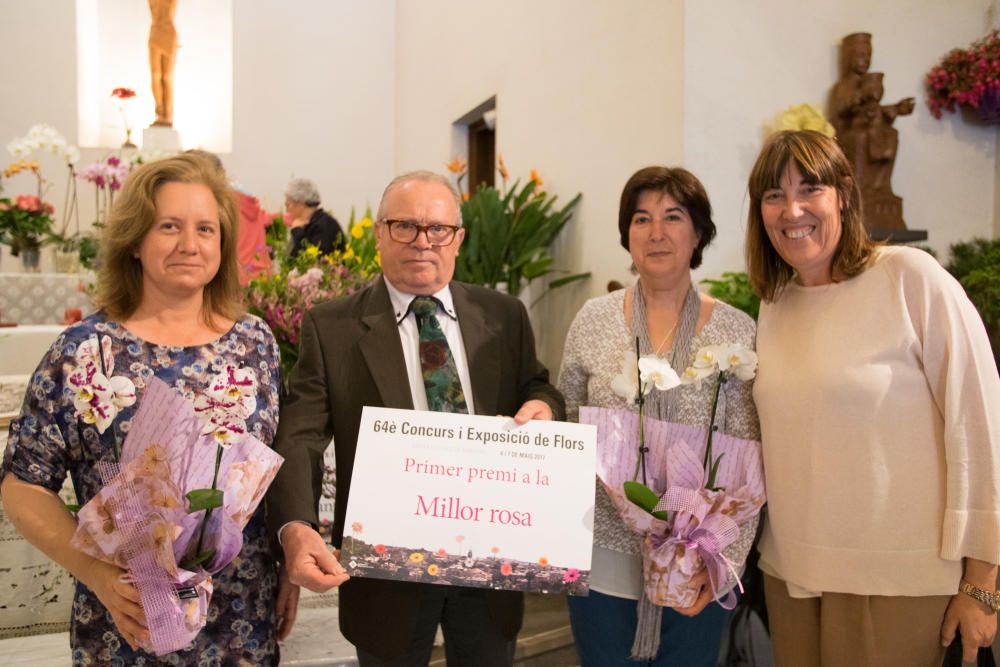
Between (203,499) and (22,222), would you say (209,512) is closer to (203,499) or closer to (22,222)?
(203,499)

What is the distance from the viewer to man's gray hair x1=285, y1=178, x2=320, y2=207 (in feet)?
16.1

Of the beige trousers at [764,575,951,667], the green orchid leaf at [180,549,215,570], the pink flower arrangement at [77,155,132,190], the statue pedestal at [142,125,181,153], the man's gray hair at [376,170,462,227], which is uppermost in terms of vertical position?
the statue pedestal at [142,125,181,153]

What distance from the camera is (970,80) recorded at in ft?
10.8

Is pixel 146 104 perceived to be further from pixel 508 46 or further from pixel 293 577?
pixel 293 577

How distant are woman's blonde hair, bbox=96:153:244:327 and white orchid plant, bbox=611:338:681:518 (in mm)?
779

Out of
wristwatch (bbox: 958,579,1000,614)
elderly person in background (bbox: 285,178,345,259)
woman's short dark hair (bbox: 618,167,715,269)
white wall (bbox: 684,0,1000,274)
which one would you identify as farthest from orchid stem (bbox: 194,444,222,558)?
elderly person in background (bbox: 285,178,345,259)

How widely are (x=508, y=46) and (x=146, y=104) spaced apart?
16.3 feet

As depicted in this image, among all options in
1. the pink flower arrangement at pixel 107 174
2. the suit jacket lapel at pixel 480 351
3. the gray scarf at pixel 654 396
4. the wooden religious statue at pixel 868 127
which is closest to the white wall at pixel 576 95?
the wooden religious statue at pixel 868 127

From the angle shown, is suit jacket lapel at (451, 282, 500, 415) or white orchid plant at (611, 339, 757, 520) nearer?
white orchid plant at (611, 339, 757, 520)

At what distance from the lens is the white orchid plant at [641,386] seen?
1.34m

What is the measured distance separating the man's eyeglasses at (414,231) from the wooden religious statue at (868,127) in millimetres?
2355

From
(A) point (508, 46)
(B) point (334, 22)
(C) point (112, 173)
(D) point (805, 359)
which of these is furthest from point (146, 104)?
(D) point (805, 359)

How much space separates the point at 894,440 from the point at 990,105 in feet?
8.92

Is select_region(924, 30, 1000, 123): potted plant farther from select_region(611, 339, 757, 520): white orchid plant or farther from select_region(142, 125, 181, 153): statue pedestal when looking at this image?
select_region(142, 125, 181, 153): statue pedestal
